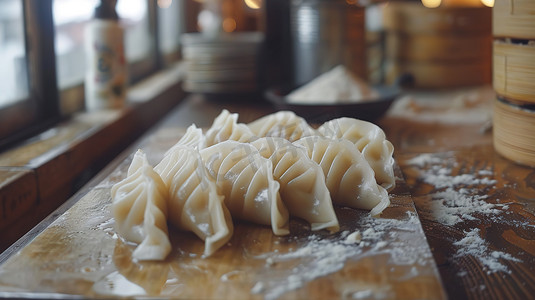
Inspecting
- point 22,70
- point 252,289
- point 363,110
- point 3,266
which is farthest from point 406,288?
point 22,70

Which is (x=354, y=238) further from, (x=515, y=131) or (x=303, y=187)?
(x=515, y=131)

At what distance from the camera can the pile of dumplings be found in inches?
48.8

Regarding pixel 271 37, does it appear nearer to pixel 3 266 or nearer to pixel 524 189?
pixel 524 189

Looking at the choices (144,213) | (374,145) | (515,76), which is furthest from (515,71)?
(144,213)

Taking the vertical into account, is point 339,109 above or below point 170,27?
below

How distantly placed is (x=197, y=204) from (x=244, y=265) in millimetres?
217

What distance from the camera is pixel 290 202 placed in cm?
137

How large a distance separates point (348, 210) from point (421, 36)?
2.63 meters

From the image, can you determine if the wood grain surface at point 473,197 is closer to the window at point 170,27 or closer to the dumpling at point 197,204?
the dumpling at point 197,204

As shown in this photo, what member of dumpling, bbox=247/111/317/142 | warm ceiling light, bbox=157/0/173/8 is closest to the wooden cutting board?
dumpling, bbox=247/111/317/142

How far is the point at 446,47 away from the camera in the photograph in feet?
12.2

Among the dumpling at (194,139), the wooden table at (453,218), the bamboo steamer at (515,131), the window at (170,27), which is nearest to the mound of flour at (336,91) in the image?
the wooden table at (453,218)

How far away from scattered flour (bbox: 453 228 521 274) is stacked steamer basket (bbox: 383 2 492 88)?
2.55 metres

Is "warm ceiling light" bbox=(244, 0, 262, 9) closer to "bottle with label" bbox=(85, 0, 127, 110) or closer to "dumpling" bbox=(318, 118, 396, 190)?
"bottle with label" bbox=(85, 0, 127, 110)
